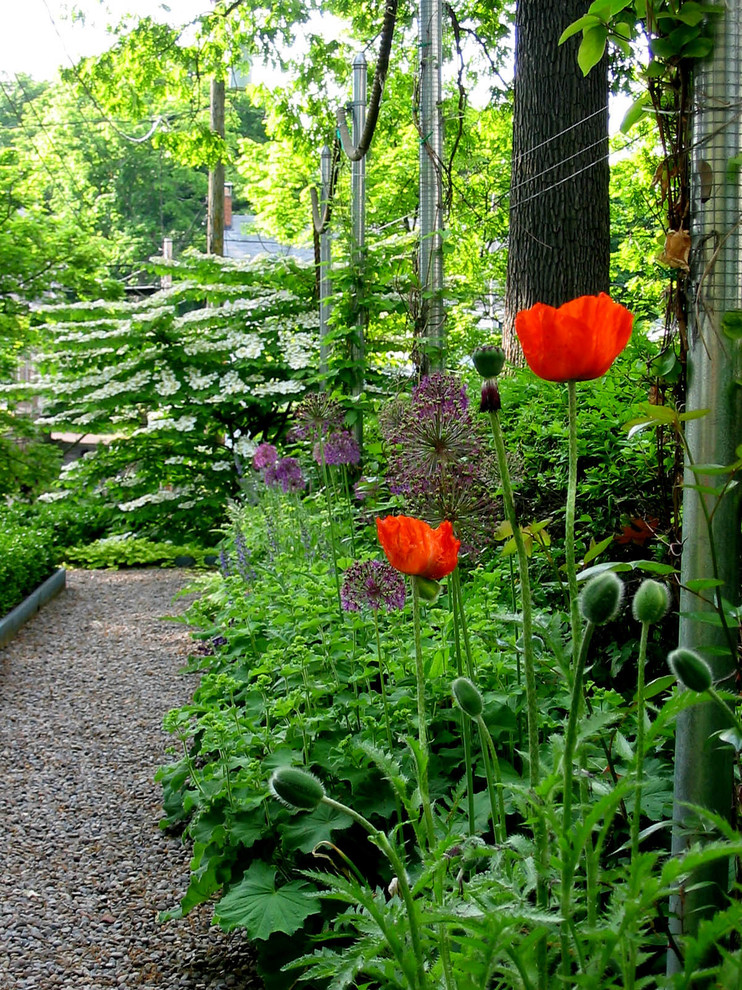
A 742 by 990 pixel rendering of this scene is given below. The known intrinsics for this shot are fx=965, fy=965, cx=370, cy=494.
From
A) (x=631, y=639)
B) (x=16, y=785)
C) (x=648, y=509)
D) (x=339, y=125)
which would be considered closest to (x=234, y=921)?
(x=631, y=639)

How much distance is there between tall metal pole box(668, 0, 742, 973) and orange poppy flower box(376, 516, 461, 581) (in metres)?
0.49

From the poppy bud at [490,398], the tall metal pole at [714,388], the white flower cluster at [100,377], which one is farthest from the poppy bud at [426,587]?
the white flower cluster at [100,377]

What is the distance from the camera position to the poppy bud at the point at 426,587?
4.63ft

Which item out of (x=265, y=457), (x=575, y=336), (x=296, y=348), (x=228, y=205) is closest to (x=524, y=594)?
(x=575, y=336)

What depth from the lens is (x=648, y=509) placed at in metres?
3.16

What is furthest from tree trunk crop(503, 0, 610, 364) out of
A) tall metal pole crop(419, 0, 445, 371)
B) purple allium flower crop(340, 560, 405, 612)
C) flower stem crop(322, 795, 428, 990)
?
flower stem crop(322, 795, 428, 990)

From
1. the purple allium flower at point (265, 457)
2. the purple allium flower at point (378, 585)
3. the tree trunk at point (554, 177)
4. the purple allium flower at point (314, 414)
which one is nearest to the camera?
the purple allium flower at point (378, 585)

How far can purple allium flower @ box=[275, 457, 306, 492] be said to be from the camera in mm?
5184

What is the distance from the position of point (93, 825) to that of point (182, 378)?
26.0 ft

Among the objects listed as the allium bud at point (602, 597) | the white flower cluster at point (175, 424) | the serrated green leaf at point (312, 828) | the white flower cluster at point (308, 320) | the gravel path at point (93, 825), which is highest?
the white flower cluster at point (308, 320)

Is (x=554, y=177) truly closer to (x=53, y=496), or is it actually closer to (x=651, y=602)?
(x=651, y=602)

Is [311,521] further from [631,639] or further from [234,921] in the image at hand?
[234,921]

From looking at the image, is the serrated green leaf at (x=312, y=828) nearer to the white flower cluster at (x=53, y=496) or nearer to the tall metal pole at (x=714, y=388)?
the tall metal pole at (x=714, y=388)

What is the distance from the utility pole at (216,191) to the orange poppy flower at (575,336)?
14.3 meters
